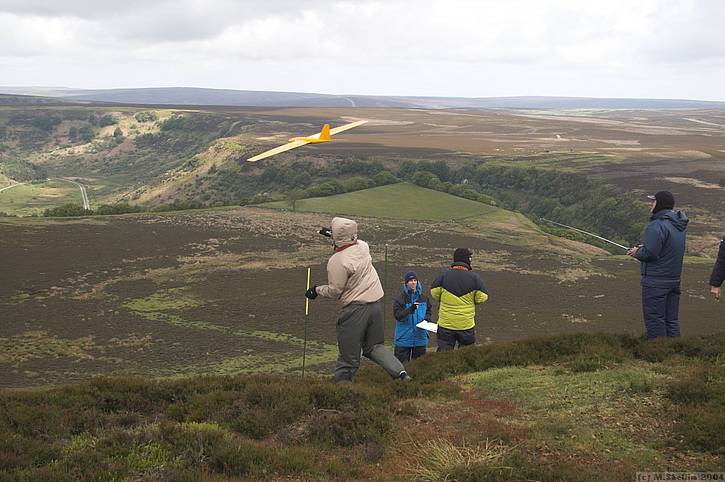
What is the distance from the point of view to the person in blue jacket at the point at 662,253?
10.1m

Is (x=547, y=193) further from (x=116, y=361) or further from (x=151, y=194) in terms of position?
(x=116, y=361)

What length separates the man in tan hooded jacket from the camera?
29.1ft

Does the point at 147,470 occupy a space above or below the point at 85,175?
above

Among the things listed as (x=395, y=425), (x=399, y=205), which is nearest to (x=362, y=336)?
(x=395, y=425)

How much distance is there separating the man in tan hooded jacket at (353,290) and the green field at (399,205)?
67.2m

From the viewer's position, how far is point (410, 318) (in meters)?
12.3

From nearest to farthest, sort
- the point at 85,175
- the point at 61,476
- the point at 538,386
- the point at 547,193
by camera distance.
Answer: the point at 61,476
the point at 538,386
the point at 547,193
the point at 85,175

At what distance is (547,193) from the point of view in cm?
10500

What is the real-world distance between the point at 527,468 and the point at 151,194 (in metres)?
128

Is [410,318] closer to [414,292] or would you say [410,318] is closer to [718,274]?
[414,292]

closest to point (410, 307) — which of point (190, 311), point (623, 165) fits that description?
point (190, 311)

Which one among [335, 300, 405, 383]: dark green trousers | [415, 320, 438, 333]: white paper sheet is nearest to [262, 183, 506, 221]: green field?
[415, 320, 438, 333]: white paper sheet

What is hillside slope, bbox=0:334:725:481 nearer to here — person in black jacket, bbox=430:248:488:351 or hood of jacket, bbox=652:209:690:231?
person in black jacket, bbox=430:248:488:351

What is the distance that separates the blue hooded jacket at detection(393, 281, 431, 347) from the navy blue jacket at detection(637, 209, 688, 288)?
417cm
